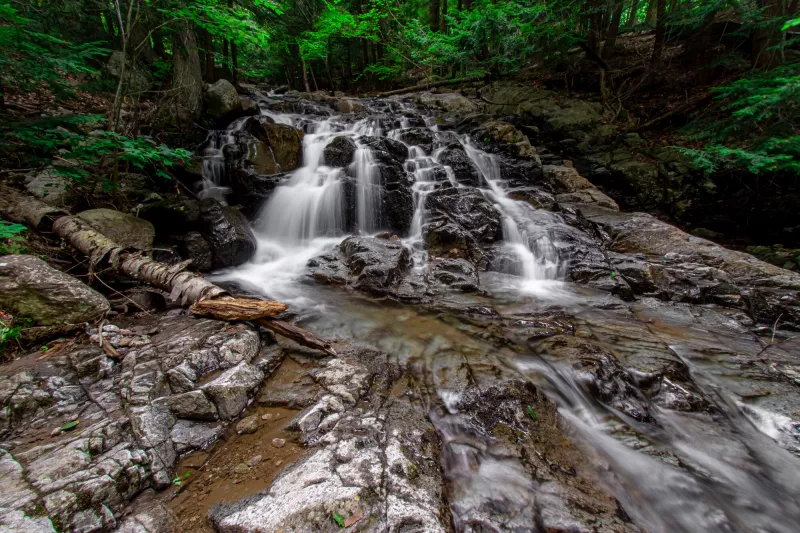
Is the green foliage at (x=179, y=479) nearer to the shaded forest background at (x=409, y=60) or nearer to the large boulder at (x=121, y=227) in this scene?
the large boulder at (x=121, y=227)

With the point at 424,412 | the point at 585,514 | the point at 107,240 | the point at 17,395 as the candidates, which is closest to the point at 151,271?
the point at 107,240

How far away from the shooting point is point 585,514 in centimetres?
210

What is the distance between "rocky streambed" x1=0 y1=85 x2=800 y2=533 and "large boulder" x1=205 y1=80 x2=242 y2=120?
4.59 metres

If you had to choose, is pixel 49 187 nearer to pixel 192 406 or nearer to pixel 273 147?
pixel 273 147

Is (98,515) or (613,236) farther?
(613,236)

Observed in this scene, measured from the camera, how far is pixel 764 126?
22.7 feet

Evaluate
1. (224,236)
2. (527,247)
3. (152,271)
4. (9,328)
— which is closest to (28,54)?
(224,236)

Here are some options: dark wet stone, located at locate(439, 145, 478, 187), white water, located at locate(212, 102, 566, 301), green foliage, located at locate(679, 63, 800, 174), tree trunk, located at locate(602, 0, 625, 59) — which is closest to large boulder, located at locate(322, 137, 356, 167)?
white water, located at locate(212, 102, 566, 301)

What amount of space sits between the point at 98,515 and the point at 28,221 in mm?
4637

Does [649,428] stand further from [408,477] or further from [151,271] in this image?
[151,271]

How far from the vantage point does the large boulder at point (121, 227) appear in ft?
14.7

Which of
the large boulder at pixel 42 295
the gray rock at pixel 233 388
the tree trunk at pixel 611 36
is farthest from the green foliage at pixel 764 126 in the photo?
the large boulder at pixel 42 295

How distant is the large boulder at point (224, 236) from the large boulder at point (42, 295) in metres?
2.81

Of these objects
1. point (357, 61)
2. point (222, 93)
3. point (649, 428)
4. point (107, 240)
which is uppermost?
point (357, 61)
